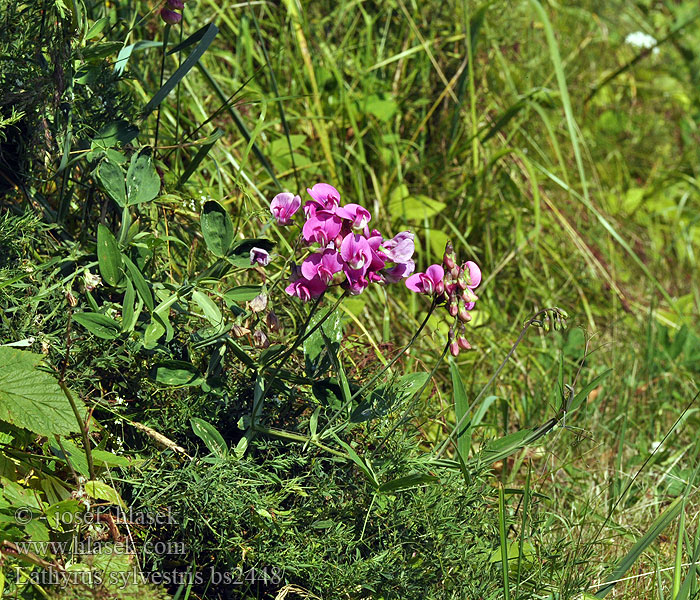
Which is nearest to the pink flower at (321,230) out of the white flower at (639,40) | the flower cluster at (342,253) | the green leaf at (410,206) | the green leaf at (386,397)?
the flower cluster at (342,253)

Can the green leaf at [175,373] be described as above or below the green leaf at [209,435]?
above

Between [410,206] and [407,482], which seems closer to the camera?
[407,482]

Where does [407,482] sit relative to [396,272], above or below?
below

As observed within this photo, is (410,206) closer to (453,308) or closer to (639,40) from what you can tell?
(453,308)

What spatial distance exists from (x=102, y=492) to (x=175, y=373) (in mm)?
252

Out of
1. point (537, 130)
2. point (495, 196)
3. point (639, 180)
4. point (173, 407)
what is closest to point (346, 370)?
point (173, 407)

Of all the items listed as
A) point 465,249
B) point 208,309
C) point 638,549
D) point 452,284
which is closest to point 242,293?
point 208,309

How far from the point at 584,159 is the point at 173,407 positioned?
2.44m

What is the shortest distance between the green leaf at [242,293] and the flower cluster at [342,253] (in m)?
0.19

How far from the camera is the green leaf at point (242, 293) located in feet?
5.01

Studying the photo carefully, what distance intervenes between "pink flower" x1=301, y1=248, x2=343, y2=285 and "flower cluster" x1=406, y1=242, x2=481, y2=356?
0.14 meters

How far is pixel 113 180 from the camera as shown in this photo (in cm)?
154

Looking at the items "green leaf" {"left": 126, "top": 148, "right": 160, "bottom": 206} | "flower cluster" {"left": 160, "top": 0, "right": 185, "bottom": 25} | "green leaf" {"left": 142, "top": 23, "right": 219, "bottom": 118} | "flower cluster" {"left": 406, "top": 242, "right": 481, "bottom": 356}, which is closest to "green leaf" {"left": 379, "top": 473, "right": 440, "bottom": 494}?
"flower cluster" {"left": 406, "top": 242, "right": 481, "bottom": 356}

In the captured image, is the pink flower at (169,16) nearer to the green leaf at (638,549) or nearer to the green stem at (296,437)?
the green stem at (296,437)
